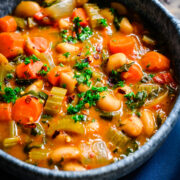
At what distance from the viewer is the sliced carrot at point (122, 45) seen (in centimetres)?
336

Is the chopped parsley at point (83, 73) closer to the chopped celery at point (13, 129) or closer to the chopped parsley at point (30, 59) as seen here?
the chopped parsley at point (30, 59)

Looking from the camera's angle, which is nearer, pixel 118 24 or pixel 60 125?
pixel 60 125

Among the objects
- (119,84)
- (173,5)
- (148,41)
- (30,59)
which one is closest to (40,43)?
(30,59)

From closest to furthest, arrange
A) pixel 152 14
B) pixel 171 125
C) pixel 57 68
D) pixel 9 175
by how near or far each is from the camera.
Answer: pixel 171 125 < pixel 9 175 < pixel 57 68 < pixel 152 14

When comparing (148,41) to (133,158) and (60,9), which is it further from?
(133,158)

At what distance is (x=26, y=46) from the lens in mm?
3328

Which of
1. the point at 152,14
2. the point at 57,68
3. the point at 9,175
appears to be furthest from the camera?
the point at 152,14

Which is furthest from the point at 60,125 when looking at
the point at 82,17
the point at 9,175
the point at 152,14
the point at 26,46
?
the point at 152,14

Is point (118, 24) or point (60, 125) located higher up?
point (118, 24)

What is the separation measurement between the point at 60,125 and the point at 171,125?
37.9 inches

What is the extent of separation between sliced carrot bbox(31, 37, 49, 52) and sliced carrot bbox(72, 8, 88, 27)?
0.51 meters

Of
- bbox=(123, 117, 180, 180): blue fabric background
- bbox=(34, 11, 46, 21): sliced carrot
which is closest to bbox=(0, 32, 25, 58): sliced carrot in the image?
bbox=(34, 11, 46, 21): sliced carrot

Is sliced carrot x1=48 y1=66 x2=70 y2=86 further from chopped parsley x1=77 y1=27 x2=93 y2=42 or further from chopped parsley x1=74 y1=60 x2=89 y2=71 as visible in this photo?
chopped parsley x1=77 y1=27 x2=93 y2=42

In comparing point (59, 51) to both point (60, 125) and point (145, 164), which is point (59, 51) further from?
point (145, 164)
